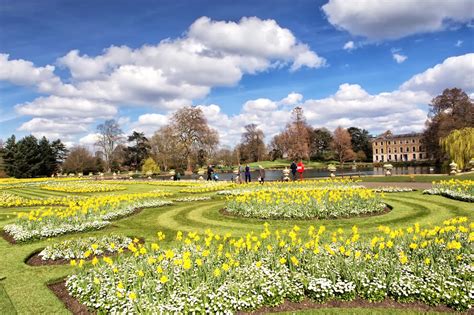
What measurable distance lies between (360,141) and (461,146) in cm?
9069

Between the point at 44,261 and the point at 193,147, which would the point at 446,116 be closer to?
the point at 193,147

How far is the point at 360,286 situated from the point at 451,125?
6497 cm

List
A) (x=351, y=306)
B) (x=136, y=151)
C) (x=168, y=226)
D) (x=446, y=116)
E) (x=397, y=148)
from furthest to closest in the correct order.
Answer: (x=397, y=148) < (x=136, y=151) < (x=446, y=116) < (x=168, y=226) < (x=351, y=306)

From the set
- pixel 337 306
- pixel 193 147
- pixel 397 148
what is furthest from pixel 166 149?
Answer: pixel 397 148

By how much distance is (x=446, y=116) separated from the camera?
65812mm

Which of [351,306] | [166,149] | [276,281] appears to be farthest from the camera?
[166,149]

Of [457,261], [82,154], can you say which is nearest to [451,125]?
[457,261]

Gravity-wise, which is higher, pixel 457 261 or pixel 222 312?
pixel 457 261

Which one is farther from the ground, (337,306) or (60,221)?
(60,221)

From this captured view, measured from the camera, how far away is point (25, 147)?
69.1 meters

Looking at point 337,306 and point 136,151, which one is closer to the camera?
point 337,306

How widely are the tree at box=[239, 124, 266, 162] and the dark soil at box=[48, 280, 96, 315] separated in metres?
109

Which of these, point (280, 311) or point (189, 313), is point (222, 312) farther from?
point (280, 311)

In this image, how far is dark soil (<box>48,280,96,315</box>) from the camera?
5901 mm
